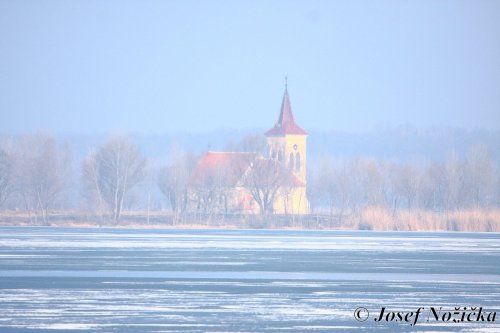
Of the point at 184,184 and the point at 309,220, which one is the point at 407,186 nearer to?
the point at 309,220

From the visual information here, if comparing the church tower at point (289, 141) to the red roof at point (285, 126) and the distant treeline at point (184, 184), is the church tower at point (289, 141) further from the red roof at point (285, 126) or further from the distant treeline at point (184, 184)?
the distant treeline at point (184, 184)

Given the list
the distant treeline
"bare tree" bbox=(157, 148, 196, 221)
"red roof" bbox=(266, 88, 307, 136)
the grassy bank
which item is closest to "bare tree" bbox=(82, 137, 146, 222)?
the distant treeline

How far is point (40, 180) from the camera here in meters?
81.7

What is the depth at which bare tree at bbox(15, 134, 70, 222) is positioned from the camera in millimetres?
80062

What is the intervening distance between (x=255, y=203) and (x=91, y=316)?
6567 cm

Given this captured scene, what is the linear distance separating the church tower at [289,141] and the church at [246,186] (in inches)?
186

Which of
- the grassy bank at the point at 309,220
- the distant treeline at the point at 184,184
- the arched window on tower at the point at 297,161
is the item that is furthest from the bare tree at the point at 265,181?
the arched window on tower at the point at 297,161

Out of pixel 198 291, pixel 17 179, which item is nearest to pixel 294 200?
pixel 17 179

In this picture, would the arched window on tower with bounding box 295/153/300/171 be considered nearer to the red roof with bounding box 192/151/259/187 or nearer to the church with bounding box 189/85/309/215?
the church with bounding box 189/85/309/215

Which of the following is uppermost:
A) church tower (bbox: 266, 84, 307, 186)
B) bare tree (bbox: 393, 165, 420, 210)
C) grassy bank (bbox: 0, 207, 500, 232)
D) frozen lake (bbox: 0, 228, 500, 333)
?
church tower (bbox: 266, 84, 307, 186)

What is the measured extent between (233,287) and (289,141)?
76.3 metres

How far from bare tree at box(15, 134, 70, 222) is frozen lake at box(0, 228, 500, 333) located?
38.8 m

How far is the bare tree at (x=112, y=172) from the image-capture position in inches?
3088

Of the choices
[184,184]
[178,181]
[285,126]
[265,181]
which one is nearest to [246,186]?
[265,181]
